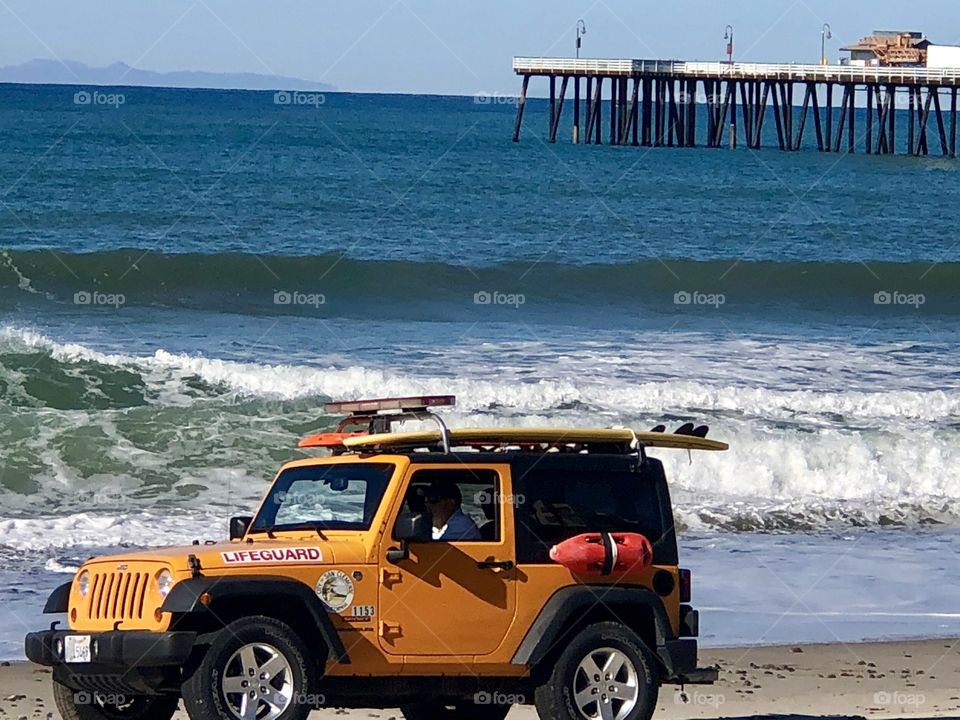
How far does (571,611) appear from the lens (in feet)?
27.2

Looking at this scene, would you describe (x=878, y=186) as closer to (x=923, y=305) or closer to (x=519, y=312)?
(x=923, y=305)

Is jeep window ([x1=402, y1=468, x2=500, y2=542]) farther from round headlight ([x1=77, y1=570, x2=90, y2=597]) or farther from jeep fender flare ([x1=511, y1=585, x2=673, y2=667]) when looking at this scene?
round headlight ([x1=77, y1=570, x2=90, y2=597])

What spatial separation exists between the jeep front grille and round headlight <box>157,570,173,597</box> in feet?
0.26

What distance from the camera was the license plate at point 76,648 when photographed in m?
7.70

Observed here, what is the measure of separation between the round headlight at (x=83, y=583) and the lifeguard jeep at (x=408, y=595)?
2 centimetres

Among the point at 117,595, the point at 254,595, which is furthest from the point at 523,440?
the point at 117,595

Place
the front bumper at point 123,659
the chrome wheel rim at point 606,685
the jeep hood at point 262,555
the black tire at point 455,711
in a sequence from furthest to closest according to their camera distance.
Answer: the black tire at point 455,711 → the chrome wheel rim at point 606,685 → the jeep hood at point 262,555 → the front bumper at point 123,659

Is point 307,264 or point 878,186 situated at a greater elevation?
point 878,186

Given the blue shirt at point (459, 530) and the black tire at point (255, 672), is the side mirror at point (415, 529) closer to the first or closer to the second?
the blue shirt at point (459, 530)

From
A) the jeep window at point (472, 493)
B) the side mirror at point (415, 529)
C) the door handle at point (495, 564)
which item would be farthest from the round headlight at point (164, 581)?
the door handle at point (495, 564)

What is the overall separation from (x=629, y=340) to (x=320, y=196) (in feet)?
81.3

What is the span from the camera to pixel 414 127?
107125 millimetres

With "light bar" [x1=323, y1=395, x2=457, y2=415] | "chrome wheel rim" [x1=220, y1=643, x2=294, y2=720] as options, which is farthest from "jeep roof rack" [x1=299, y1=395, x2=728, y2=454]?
"chrome wheel rim" [x1=220, y1=643, x2=294, y2=720]

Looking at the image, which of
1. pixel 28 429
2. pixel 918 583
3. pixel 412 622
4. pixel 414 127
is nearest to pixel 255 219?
pixel 28 429
